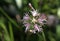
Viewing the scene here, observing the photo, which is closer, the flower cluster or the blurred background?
the flower cluster

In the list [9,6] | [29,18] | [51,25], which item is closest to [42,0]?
[51,25]

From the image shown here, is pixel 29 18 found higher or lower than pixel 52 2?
lower

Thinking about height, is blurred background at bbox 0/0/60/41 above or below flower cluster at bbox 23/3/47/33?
above

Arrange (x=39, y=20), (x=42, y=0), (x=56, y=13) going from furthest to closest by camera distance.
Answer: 1. (x=56, y=13)
2. (x=42, y=0)
3. (x=39, y=20)

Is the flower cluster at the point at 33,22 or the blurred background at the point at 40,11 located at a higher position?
the blurred background at the point at 40,11

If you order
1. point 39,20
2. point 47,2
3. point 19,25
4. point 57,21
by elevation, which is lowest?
point 39,20

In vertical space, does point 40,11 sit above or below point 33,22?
above

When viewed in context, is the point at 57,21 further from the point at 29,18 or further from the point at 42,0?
the point at 29,18

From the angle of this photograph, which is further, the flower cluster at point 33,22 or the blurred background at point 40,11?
the blurred background at point 40,11

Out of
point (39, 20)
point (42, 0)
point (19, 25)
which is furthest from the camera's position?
point (42, 0)

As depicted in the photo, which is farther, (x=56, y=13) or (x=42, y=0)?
(x=56, y=13)

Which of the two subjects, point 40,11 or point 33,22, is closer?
point 33,22
